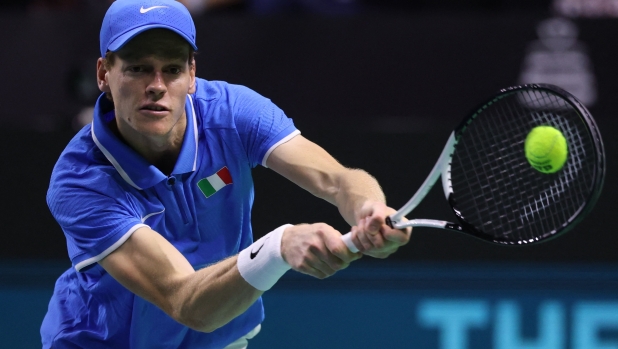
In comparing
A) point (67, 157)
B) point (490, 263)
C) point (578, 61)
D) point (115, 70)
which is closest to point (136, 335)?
point (67, 157)

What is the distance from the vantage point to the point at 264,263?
267cm

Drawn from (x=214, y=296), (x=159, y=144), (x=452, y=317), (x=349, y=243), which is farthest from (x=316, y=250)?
(x=452, y=317)

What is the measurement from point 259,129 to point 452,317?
6.88 ft

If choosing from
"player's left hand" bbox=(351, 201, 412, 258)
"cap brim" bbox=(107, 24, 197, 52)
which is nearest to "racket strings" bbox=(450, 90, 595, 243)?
"player's left hand" bbox=(351, 201, 412, 258)

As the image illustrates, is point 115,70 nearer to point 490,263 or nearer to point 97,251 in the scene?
point 97,251

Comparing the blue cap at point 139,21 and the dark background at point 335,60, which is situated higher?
the blue cap at point 139,21

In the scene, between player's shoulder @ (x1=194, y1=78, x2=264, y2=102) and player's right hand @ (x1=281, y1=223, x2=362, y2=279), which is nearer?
player's right hand @ (x1=281, y1=223, x2=362, y2=279)

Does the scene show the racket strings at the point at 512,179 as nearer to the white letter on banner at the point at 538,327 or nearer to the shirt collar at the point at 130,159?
the white letter on banner at the point at 538,327

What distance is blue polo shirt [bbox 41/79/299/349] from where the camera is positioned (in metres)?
3.06

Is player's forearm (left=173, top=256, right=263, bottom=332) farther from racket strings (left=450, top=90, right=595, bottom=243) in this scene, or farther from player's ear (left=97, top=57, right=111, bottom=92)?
racket strings (left=450, top=90, right=595, bottom=243)

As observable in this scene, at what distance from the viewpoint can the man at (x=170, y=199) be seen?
→ 110 inches

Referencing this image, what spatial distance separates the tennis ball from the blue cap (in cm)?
103

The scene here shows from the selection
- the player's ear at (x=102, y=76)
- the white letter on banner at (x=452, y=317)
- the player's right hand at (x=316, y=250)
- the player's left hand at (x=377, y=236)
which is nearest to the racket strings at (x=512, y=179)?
the white letter on banner at (x=452, y=317)

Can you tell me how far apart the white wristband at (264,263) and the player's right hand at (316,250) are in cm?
3
